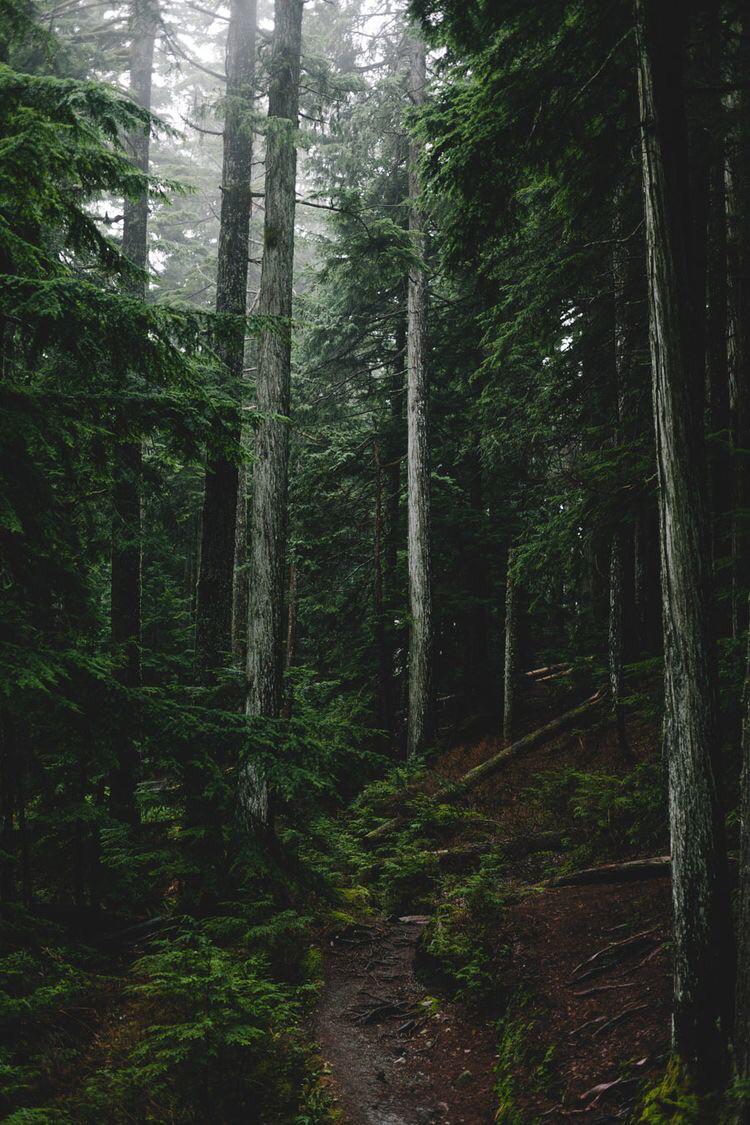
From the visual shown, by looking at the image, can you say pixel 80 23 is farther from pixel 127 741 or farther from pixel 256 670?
pixel 127 741

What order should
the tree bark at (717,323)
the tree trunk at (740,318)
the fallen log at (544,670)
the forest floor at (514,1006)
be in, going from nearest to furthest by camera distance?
the forest floor at (514,1006) < the tree trunk at (740,318) < the tree bark at (717,323) < the fallen log at (544,670)

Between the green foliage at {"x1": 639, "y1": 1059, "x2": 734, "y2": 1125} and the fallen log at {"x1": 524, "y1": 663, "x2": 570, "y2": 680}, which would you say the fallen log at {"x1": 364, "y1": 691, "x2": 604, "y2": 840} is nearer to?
the fallen log at {"x1": 524, "y1": 663, "x2": 570, "y2": 680}

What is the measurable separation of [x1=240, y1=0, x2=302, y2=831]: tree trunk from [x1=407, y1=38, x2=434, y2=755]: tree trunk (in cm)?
549

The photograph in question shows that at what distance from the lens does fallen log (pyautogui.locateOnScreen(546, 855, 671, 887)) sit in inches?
256

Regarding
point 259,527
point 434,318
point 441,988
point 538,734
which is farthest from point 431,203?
point 441,988

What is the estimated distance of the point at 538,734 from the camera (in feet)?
46.2

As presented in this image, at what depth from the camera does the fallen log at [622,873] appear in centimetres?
651

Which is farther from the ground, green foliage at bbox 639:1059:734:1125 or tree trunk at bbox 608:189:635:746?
tree trunk at bbox 608:189:635:746

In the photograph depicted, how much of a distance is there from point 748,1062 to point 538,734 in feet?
37.8

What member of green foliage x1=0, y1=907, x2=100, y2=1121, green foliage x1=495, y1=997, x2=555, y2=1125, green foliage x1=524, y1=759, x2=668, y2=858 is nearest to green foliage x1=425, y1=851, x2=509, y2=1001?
green foliage x1=495, y1=997, x2=555, y2=1125

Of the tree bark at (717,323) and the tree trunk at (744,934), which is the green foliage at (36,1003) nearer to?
the tree trunk at (744,934)

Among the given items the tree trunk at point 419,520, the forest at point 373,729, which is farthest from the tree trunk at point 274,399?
the tree trunk at point 419,520

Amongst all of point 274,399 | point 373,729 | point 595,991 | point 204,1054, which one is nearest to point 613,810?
point 373,729

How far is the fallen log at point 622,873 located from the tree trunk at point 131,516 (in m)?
5.48
